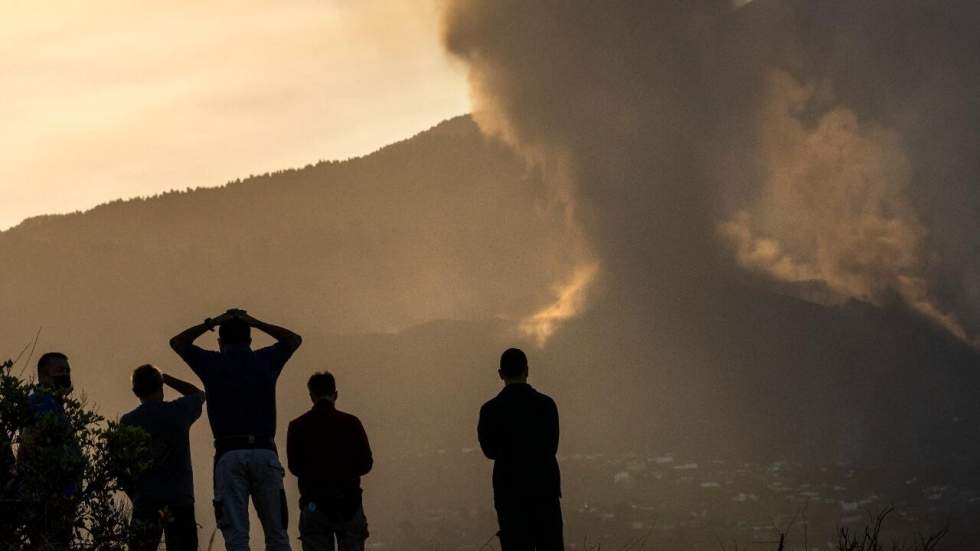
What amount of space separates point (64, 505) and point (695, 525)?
179 meters

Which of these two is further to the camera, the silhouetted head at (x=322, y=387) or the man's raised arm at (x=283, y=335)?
the silhouetted head at (x=322, y=387)

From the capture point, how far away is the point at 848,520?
195 metres

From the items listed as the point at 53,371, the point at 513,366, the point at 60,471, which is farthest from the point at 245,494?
the point at 513,366

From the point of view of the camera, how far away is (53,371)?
1492 centimetres

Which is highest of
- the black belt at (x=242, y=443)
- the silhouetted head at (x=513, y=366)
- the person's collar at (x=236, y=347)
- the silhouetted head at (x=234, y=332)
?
the silhouetted head at (x=234, y=332)

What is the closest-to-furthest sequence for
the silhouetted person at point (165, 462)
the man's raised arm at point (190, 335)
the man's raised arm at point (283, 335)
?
the man's raised arm at point (190, 335), the silhouetted person at point (165, 462), the man's raised arm at point (283, 335)

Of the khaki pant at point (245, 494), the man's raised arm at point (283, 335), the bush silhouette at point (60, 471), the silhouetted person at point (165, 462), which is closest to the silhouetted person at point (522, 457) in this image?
the man's raised arm at point (283, 335)

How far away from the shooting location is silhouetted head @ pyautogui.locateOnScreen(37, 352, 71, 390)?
1479 centimetres

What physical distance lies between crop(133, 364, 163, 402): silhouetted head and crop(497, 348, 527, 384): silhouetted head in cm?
301

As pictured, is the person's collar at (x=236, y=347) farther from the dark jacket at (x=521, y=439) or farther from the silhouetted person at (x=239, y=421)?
the dark jacket at (x=521, y=439)

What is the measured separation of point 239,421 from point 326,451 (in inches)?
42.3

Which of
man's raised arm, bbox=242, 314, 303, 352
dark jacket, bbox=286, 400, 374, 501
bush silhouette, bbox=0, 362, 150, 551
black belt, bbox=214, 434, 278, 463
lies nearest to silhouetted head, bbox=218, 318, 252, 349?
man's raised arm, bbox=242, 314, 303, 352

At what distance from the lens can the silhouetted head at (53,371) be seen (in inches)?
582

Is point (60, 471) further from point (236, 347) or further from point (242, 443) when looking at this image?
point (236, 347)
